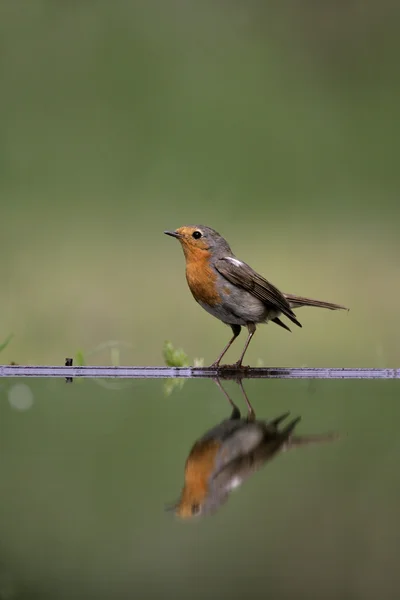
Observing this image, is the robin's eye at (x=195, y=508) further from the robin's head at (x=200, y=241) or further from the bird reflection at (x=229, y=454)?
the robin's head at (x=200, y=241)

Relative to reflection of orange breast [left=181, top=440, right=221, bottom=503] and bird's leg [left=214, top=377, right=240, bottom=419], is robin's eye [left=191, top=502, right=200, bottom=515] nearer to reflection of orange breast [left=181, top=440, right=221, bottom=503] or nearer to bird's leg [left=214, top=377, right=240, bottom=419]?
reflection of orange breast [left=181, top=440, right=221, bottom=503]

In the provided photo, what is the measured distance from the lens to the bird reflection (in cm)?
146

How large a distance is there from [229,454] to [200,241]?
220cm

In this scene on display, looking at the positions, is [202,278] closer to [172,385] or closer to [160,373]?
[160,373]

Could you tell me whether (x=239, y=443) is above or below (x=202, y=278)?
below

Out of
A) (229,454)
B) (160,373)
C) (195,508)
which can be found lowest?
(195,508)

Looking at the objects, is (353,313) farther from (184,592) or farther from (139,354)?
(184,592)

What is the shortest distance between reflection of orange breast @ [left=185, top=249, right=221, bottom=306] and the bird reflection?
1.43 metres

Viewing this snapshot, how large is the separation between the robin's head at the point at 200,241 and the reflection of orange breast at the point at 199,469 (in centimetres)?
202

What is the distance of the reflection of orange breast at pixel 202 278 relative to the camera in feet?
12.3

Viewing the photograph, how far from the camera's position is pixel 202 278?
3764 millimetres

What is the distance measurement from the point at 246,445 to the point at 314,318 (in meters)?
5.56

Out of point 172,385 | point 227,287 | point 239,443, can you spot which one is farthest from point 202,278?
point 239,443

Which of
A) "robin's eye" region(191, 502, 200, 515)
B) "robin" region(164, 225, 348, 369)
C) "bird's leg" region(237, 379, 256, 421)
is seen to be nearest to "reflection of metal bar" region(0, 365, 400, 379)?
"bird's leg" region(237, 379, 256, 421)
